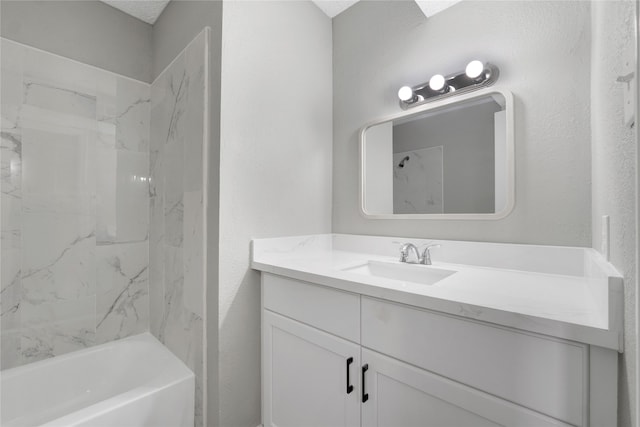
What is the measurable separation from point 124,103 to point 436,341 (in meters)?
2.13

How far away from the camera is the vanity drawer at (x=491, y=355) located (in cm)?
61

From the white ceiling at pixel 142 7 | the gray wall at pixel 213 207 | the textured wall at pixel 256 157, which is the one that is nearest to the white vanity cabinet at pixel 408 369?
the textured wall at pixel 256 157

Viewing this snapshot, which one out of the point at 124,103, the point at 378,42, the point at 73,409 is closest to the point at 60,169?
the point at 124,103

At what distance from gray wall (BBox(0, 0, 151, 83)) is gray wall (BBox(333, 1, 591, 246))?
1524 millimetres

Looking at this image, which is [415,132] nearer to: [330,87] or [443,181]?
[443,181]

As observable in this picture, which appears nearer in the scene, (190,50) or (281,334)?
(281,334)

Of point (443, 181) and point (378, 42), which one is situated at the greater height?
point (378, 42)

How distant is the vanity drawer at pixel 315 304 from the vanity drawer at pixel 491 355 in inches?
3.2

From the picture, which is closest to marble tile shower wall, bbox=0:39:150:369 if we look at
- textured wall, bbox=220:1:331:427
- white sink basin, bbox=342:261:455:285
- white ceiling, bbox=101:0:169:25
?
white ceiling, bbox=101:0:169:25

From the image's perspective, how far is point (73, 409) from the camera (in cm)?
151

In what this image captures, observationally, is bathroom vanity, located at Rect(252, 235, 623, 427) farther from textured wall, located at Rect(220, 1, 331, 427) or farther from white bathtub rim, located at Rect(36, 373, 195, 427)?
white bathtub rim, located at Rect(36, 373, 195, 427)

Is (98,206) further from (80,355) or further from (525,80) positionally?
(525,80)

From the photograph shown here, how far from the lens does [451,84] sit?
134cm

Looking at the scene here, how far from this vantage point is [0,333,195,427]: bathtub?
115cm
